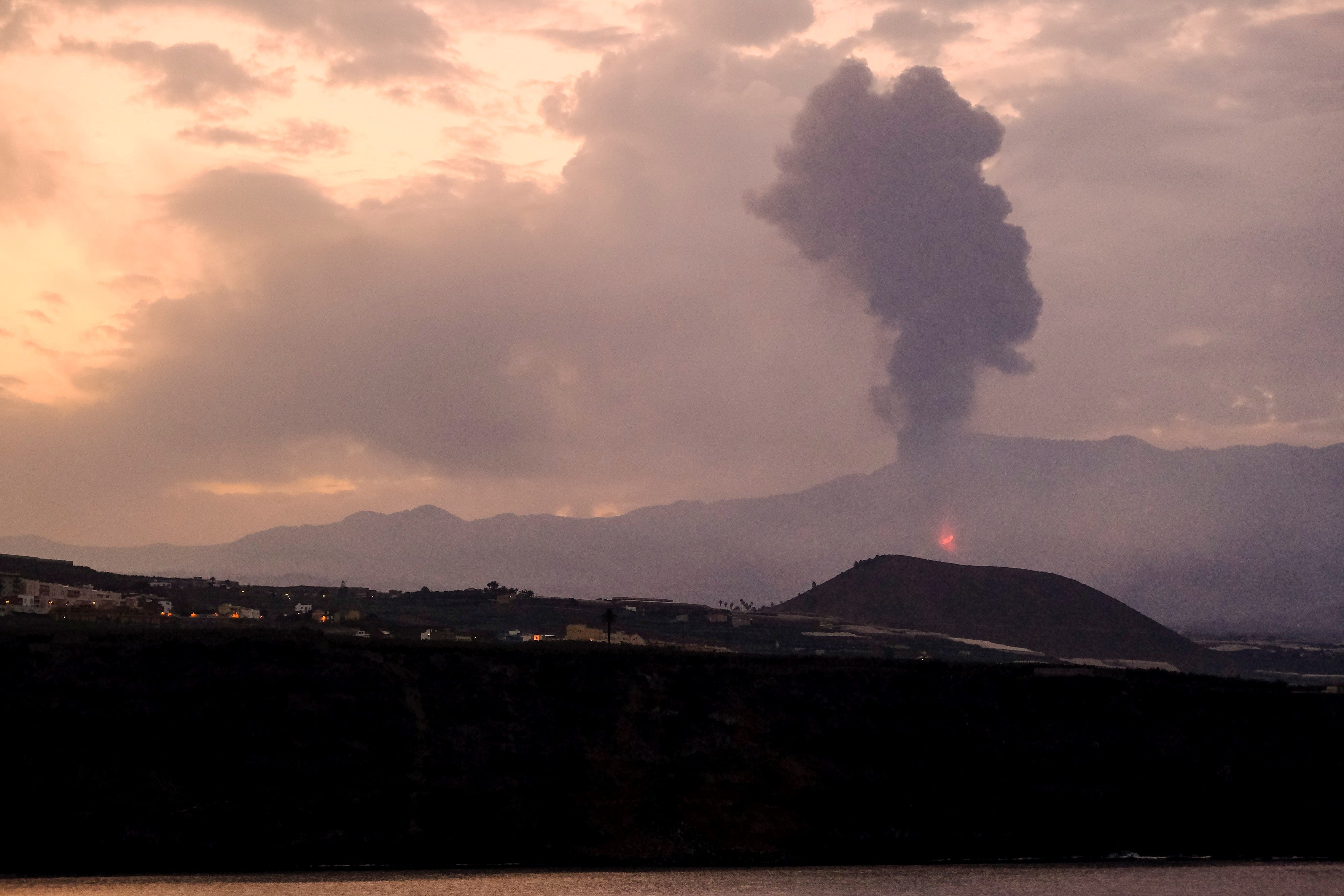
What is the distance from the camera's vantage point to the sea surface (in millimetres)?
67750

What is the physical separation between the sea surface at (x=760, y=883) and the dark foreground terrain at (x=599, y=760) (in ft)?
12.5

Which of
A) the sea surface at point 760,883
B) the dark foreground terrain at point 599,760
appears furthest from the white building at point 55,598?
the sea surface at point 760,883

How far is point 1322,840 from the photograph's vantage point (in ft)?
308

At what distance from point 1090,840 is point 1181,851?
6463 millimetres

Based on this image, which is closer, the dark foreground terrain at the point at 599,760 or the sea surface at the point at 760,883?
the sea surface at the point at 760,883

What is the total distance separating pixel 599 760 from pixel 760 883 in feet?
67.2

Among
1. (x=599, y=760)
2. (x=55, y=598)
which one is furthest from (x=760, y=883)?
(x=55, y=598)

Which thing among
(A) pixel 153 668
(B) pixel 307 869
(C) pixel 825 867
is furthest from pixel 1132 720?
(A) pixel 153 668

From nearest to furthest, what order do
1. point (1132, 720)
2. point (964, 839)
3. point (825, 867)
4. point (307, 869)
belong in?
point (307, 869) → point (825, 867) → point (964, 839) → point (1132, 720)

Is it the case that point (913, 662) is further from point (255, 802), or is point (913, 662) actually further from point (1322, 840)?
point (255, 802)

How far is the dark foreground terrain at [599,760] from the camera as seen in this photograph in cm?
7906

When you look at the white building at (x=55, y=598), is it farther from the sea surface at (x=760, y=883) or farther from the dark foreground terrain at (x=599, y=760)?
the sea surface at (x=760, y=883)

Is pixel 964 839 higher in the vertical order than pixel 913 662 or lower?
lower

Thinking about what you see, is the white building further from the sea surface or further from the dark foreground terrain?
the sea surface
